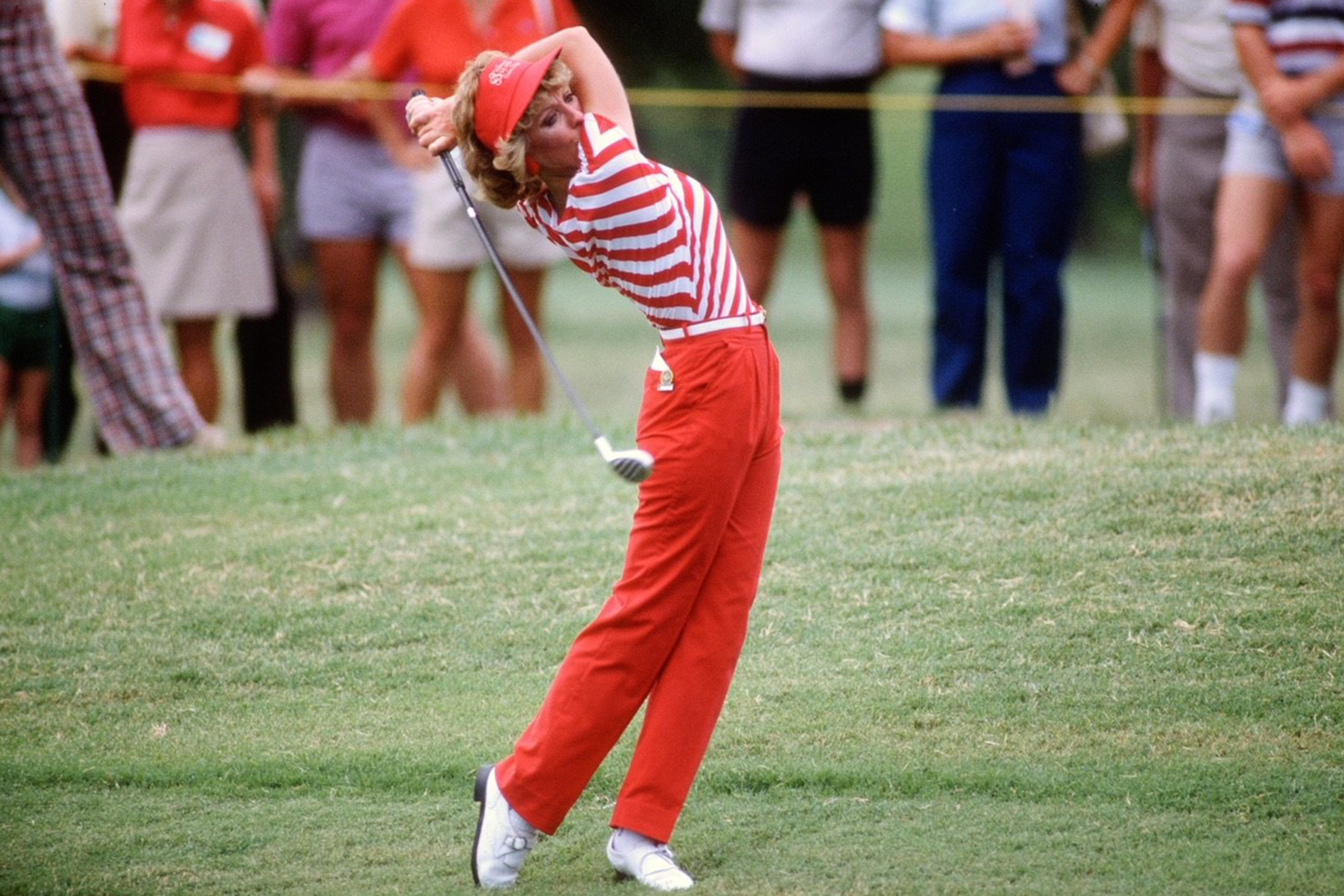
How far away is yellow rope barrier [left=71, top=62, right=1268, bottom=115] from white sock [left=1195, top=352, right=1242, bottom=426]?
1.25 metres

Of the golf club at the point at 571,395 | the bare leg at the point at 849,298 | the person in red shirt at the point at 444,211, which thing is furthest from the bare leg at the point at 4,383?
Result: the golf club at the point at 571,395

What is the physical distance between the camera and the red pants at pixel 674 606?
400cm

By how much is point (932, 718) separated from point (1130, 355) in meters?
11.5

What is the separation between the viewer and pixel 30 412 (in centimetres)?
980

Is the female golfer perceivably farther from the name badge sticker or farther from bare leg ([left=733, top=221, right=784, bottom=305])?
the name badge sticker

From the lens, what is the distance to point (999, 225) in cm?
845

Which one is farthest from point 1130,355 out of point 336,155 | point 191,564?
point 191,564

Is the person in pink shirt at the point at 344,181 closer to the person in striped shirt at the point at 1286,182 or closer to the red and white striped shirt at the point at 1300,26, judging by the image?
the person in striped shirt at the point at 1286,182

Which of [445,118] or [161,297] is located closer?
[445,118]

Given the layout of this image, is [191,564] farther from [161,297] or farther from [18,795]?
[161,297]

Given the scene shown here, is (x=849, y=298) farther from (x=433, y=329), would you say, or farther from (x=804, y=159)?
(x=433, y=329)

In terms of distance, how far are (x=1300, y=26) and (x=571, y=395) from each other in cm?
479

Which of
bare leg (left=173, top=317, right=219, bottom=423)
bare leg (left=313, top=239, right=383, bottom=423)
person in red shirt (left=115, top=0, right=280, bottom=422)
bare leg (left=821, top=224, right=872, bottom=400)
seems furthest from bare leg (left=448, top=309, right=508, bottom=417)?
bare leg (left=821, top=224, right=872, bottom=400)

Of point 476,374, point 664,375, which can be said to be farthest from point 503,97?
point 476,374
